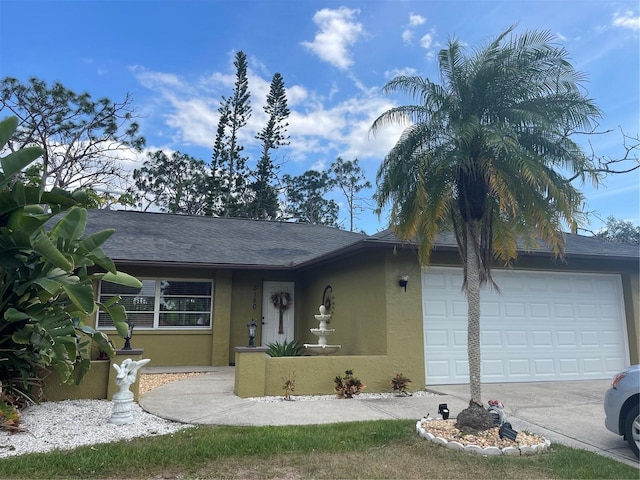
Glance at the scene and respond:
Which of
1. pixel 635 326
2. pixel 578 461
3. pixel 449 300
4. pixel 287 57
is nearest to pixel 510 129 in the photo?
pixel 578 461

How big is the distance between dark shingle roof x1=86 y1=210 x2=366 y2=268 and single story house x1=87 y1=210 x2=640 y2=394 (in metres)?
0.07

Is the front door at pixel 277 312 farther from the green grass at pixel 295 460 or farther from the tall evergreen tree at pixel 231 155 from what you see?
the tall evergreen tree at pixel 231 155

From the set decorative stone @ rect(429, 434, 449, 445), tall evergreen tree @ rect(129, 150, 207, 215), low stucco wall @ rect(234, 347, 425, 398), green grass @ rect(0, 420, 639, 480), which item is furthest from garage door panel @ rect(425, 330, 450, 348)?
tall evergreen tree @ rect(129, 150, 207, 215)

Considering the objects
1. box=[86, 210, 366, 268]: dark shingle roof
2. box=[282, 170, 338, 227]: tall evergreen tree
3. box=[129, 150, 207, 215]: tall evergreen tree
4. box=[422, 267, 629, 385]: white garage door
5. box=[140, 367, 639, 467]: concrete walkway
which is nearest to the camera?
box=[140, 367, 639, 467]: concrete walkway

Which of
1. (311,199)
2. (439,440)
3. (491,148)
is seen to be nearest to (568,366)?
(439,440)

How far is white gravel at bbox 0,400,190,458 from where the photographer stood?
477cm

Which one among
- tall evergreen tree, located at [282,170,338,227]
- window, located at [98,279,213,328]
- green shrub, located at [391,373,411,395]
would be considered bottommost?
green shrub, located at [391,373,411,395]

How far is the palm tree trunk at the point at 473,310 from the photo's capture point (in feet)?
17.2

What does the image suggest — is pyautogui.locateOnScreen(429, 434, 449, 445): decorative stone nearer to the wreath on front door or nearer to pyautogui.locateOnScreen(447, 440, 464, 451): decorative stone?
pyautogui.locateOnScreen(447, 440, 464, 451): decorative stone

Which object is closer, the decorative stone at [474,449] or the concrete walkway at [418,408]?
the decorative stone at [474,449]

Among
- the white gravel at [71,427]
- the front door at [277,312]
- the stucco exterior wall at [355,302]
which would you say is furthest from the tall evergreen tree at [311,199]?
the white gravel at [71,427]

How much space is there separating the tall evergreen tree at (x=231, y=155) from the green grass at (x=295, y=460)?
2676cm

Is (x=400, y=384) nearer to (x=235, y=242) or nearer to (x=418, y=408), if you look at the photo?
(x=418, y=408)

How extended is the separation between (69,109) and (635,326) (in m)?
23.7
